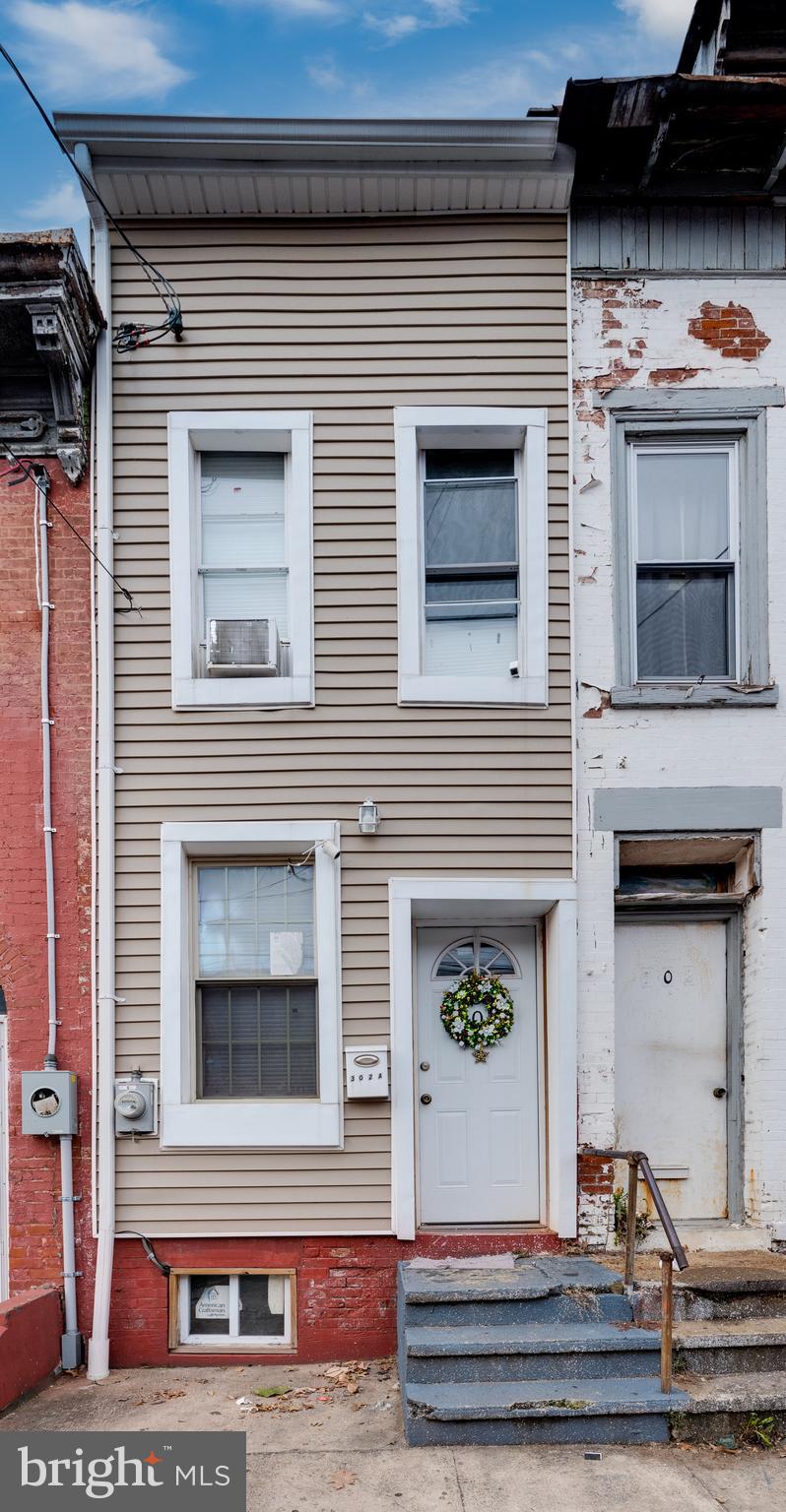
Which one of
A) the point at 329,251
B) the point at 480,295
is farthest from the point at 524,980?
the point at 329,251

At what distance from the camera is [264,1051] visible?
6.60 meters

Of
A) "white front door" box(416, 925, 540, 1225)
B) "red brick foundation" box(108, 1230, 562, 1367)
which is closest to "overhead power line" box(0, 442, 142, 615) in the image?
"white front door" box(416, 925, 540, 1225)

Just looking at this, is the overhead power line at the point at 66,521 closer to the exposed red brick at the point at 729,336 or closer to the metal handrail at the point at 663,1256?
the exposed red brick at the point at 729,336

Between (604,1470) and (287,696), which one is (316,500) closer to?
(287,696)

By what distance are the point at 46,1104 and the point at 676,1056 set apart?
3.98 meters

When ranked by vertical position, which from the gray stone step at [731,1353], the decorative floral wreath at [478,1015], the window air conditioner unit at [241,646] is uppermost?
the window air conditioner unit at [241,646]

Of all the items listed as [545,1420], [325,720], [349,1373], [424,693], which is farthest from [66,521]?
[545,1420]

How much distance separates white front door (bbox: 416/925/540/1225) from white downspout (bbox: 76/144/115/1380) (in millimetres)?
1918

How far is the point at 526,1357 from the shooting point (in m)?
5.39

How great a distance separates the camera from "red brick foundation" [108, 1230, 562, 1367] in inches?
246

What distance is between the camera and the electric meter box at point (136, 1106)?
6305mm

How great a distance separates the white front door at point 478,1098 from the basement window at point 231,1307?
3.33ft

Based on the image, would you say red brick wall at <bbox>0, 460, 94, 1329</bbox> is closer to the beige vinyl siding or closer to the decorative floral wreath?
the beige vinyl siding

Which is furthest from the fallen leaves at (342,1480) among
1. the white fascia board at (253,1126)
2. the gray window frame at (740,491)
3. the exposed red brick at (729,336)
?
the exposed red brick at (729,336)
